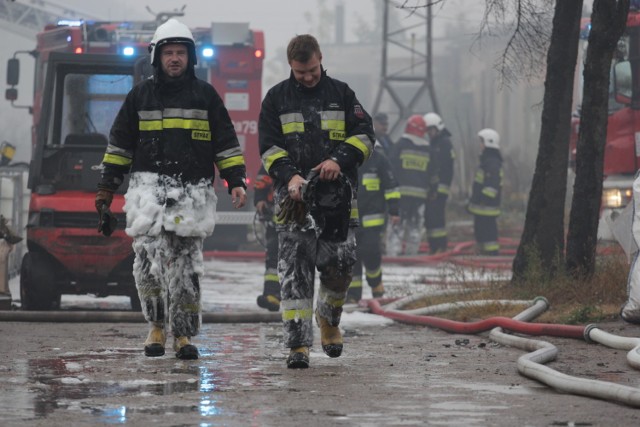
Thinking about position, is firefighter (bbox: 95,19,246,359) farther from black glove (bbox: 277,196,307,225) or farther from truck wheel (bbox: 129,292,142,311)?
truck wheel (bbox: 129,292,142,311)

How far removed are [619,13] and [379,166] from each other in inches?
154

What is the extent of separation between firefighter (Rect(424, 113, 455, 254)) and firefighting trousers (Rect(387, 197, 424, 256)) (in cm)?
18

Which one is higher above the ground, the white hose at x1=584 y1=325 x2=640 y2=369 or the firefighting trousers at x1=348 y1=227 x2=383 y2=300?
the firefighting trousers at x1=348 y1=227 x2=383 y2=300

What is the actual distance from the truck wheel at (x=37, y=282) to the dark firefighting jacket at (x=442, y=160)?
10.0m

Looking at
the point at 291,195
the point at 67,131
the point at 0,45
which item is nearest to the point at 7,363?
the point at 291,195

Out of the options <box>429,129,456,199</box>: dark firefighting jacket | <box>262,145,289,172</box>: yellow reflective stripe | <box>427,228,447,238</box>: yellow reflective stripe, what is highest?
<box>429,129,456,199</box>: dark firefighting jacket

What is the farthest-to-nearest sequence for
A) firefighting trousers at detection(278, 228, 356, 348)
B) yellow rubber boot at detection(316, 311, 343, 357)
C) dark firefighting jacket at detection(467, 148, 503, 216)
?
1. dark firefighting jacket at detection(467, 148, 503, 216)
2. yellow rubber boot at detection(316, 311, 343, 357)
3. firefighting trousers at detection(278, 228, 356, 348)

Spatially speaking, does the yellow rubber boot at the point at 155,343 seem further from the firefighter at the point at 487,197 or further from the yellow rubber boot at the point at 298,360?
the firefighter at the point at 487,197

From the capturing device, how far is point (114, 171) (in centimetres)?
773

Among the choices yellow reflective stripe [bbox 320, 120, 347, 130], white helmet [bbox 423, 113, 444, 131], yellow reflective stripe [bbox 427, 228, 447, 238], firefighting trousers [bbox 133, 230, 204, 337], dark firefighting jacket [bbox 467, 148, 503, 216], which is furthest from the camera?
white helmet [bbox 423, 113, 444, 131]

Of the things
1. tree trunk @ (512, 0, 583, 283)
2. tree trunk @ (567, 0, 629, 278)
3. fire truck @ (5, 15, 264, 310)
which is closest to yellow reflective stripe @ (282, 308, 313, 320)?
fire truck @ (5, 15, 264, 310)

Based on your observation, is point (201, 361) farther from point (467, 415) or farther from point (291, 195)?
point (467, 415)

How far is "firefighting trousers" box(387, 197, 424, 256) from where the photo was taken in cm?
2042

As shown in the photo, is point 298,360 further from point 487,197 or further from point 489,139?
point 489,139
